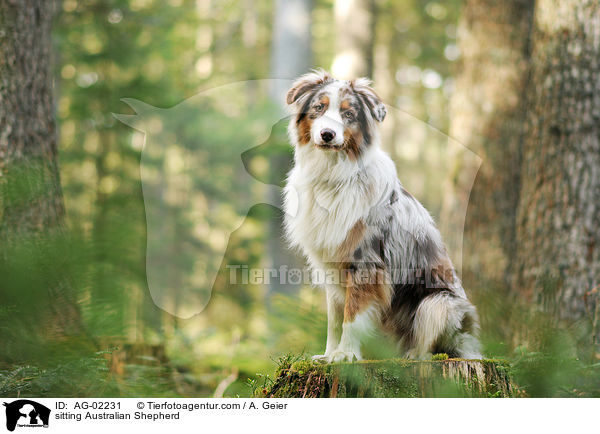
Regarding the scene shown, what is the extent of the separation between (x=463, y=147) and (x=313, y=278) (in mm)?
3596

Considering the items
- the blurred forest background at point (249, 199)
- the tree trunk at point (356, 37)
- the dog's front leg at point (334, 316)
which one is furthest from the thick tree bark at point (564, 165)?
the tree trunk at point (356, 37)

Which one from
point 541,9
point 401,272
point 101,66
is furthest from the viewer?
point 101,66

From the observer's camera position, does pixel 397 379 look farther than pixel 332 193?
No

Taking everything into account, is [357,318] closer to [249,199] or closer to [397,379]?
[397,379]

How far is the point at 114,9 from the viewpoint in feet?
27.8

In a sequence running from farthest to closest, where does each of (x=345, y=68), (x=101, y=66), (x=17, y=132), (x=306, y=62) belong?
(x=306, y=62), (x=101, y=66), (x=345, y=68), (x=17, y=132)

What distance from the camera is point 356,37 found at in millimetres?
7680

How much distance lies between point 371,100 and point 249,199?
3236 mm

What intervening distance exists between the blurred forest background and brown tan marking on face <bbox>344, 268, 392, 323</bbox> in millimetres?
249

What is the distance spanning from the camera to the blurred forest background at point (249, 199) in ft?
8.48

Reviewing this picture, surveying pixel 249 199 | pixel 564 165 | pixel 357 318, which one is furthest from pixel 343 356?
pixel 249 199

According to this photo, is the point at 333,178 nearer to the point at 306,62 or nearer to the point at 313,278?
the point at 313,278
